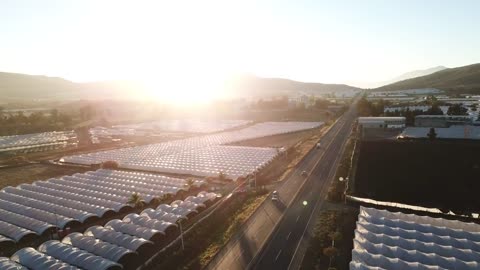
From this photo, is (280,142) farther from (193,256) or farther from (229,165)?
(193,256)

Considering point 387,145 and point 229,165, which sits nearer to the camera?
point 229,165

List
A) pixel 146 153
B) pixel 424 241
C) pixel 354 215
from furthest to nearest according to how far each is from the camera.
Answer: pixel 146 153, pixel 354 215, pixel 424 241

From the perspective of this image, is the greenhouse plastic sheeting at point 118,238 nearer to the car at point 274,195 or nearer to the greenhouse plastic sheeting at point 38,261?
the greenhouse plastic sheeting at point 38,261

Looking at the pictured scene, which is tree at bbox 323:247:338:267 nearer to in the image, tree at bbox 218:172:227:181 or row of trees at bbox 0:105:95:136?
tree at bbox 218:172:227:181

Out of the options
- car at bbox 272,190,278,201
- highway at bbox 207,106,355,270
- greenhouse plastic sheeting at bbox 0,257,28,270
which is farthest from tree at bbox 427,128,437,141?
greenhouse plastic sheeting at bbox 0,257,28,270

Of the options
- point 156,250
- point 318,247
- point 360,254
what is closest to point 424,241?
point 360,254

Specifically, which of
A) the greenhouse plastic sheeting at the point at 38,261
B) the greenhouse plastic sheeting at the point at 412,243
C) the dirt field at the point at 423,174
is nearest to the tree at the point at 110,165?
the greenhouse plastic sheeting at the point at 38,261
